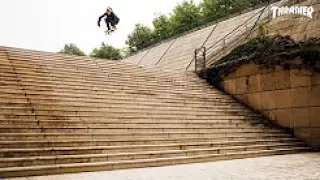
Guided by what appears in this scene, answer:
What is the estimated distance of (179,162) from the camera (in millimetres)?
6688

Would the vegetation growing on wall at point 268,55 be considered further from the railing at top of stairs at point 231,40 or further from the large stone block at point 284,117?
the large stone block at point 284,117

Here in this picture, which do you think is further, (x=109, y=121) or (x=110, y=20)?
(x=110, y=20)

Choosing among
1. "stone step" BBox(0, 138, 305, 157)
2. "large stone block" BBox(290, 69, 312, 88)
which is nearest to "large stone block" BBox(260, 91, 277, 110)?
"large stone block" BBox(290, 69, 312, 88)

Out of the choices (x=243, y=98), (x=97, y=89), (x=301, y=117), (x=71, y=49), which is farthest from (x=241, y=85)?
(x=71, y=49)

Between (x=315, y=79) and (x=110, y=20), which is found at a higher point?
(x=110, y=20)

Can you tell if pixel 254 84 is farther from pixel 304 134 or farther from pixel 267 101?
pixel 304 134

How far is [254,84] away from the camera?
11500 millimetres

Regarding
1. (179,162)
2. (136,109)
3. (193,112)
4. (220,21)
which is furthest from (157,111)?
(220,21)

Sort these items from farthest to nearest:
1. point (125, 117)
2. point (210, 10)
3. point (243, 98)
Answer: point (210, 10)
point (243, 98)
point (125, 117)

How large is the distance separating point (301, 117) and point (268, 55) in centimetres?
230

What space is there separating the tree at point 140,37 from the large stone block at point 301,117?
24549mm

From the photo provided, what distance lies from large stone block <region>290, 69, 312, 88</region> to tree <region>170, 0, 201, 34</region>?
21.8 metres

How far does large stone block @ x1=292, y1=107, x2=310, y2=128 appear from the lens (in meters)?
9.91

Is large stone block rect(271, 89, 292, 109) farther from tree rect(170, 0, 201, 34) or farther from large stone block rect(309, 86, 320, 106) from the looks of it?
tree rect(170, 0, 201, 34)
